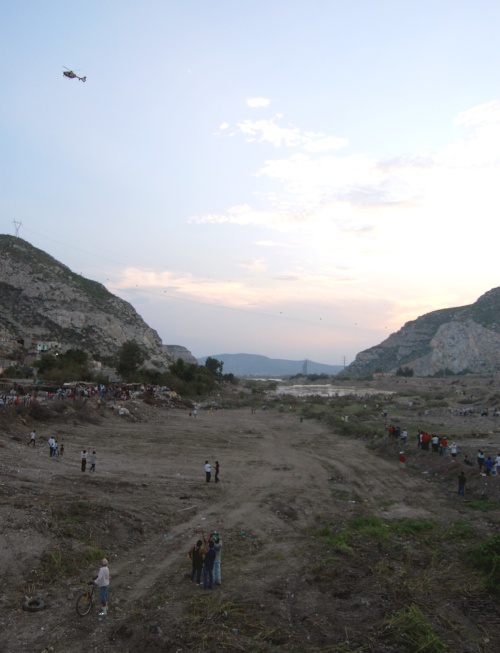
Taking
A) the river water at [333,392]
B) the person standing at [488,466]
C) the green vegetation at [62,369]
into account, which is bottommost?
the river water at [333,392]

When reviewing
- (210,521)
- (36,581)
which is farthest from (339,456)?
(36,581)

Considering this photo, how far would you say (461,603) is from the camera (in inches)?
391

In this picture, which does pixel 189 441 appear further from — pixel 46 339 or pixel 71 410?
pixel 46 339

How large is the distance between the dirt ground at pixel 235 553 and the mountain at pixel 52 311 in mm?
56746

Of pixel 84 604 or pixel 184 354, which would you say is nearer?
pixel 84 604

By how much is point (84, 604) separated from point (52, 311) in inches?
3242

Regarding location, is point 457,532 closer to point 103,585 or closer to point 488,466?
point 488,466

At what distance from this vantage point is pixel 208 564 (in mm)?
10320

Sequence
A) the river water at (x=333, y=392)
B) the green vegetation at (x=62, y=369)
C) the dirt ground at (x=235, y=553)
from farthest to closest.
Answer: the river water at (x=333, y=392) → the green vegetation at (x=62, y=369) → the dirt ground at (x=235, y=553)

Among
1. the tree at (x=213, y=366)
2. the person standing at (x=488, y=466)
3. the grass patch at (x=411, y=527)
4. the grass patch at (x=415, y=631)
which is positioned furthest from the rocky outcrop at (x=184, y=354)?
the grass patch at (x=415, y=631)

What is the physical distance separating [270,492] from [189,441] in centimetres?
1320

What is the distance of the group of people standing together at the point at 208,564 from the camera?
10.3 meters

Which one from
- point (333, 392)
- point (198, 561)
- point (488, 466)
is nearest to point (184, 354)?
point (333, 392)

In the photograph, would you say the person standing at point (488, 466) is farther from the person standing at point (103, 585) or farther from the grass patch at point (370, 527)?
the person standing at point (103, 585)
